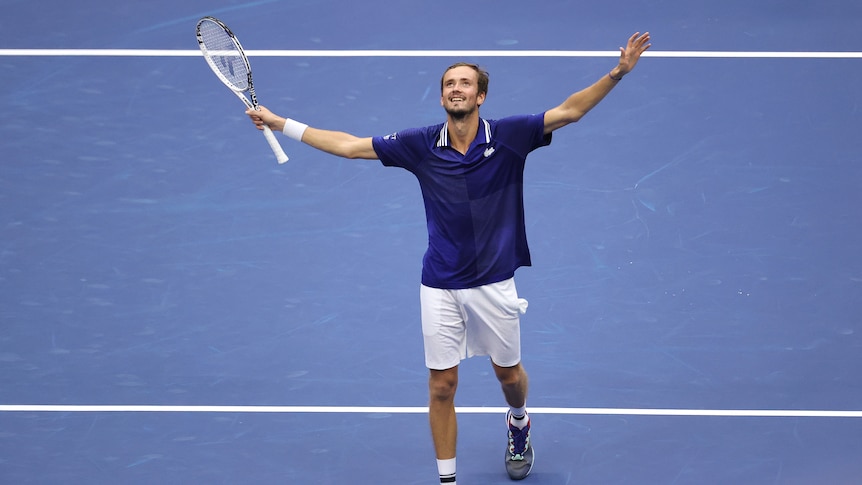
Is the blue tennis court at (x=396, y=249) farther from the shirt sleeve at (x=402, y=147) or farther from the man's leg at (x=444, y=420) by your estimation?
the shirt sleeve at (x=402, y=147)

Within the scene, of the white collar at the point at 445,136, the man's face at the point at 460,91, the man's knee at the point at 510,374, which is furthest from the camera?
the man's knee at the point at 510,374

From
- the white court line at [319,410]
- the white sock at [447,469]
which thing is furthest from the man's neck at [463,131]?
the white court line at [319,410]

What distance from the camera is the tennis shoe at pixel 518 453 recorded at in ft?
21.4

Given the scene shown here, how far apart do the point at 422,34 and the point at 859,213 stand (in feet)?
11.6

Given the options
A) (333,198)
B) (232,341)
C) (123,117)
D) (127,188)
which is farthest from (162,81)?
(232,341)

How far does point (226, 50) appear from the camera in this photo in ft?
21.8

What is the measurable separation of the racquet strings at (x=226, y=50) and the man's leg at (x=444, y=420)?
183 centimetres

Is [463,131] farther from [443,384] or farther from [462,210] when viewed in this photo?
[443,384]

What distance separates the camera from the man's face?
589 cm

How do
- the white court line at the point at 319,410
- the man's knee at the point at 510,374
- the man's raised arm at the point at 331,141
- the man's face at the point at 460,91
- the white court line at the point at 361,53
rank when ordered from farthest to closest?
the white court line at the point at 361,53, the white court line at the point at 319,410, the man's knee at the point at 510,374, the man's raised arm at the point at 331,141, the man's face at the point at 460,91

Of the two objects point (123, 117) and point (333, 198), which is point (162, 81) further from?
point (333, 198)

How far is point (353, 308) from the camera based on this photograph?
7.80m

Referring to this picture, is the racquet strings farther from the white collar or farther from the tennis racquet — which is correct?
the white collar

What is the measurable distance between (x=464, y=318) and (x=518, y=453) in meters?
0.89
